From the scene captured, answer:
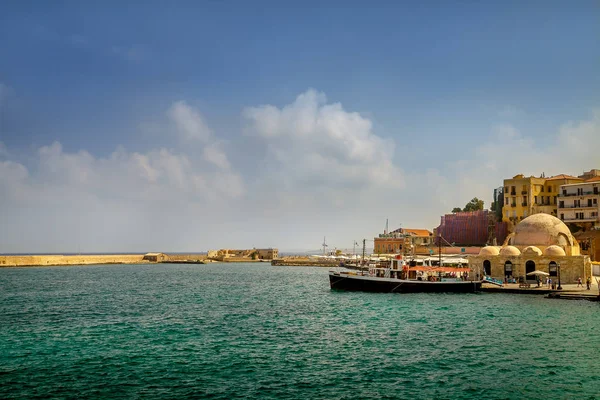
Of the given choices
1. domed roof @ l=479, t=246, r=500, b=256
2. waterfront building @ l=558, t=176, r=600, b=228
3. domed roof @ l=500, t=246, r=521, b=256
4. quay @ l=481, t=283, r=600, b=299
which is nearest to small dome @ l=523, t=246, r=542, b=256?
domed roof @ l=500, t=246, r=521, b=256

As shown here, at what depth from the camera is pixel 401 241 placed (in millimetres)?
126188

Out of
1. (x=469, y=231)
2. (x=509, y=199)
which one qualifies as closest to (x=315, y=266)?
(x=469, y=231)

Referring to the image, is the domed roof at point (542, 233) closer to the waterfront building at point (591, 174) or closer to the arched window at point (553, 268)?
the arched window at point (553, 268)

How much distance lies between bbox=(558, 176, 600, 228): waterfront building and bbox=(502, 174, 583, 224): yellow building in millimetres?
2992

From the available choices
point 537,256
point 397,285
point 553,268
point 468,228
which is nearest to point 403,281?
point 397,285

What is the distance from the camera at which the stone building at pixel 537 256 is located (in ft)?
196

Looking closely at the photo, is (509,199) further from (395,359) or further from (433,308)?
(395,359)

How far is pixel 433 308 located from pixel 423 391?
25.3 meters

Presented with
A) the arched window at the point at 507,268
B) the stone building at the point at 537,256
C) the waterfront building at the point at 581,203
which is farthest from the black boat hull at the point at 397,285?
the waterfront building at the point at 581,203

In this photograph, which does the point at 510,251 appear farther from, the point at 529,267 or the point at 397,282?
the point at 397,282

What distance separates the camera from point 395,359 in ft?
86.2

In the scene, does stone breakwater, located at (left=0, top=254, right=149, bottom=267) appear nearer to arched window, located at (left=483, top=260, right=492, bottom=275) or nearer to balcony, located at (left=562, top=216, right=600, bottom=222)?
arched window, located at (left=483, top=260, right=492, bottom=275)

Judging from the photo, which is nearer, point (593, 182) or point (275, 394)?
point (275, 394)

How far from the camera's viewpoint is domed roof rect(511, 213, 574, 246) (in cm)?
6600
